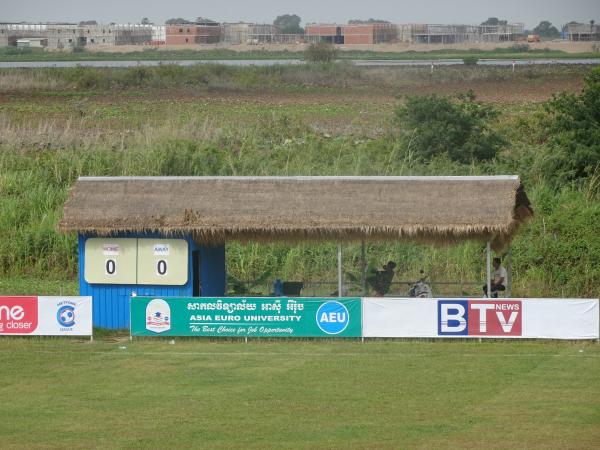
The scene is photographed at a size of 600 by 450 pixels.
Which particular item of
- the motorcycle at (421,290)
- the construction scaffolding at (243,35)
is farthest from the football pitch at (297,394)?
the construction scaffolding at (243,35)

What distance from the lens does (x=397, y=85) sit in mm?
87625

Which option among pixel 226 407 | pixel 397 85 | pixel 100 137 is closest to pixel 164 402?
pixel 226 407

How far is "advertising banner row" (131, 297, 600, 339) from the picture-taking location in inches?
954

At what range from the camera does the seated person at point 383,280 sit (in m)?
28.4

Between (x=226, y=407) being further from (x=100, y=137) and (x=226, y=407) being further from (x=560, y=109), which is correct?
(x=100, y=137)

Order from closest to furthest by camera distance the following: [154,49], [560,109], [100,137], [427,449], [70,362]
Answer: [427,449] → [70,362] → [560,109] → [100,137] → [154,49]

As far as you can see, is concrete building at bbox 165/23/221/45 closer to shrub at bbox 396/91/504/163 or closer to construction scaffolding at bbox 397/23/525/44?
construction scaffolding at bbox 397/23/525/44

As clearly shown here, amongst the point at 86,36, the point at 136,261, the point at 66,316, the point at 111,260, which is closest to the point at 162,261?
the point at 136,261

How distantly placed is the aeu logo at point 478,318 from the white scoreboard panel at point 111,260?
Answer: 7390 millimetres

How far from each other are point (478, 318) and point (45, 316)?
9.52 meters

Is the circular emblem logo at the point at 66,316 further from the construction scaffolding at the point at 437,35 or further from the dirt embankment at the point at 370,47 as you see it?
the construction scaffolding at the point at 437,35

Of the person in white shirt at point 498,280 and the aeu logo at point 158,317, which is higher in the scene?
the person in white shirt at point 498,280

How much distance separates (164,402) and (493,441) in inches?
225

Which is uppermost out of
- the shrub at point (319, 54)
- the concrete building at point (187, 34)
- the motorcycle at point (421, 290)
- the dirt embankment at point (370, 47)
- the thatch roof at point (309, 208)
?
the concrete building at point (187, 34)
